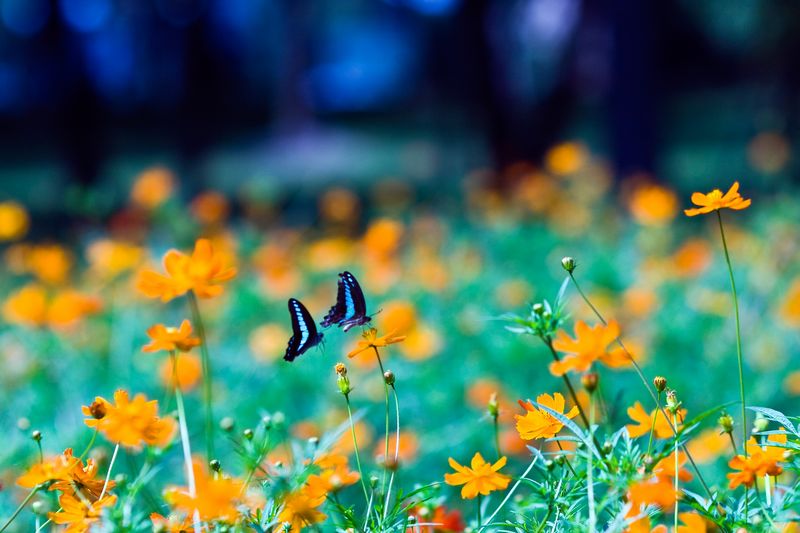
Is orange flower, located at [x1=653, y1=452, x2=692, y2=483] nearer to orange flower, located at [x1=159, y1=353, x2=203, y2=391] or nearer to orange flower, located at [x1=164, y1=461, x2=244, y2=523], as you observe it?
orange flower, located at [x1=164, y1=461, x2=244, y2=523]

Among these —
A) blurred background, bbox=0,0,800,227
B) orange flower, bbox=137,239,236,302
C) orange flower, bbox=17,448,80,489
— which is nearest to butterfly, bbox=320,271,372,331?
orange flower, bbox=137,239,236,302

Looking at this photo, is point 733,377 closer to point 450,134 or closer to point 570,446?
point 570,446

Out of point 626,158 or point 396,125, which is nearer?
point 626,158

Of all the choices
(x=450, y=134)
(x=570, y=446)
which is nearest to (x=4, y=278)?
(x=570, y=446)

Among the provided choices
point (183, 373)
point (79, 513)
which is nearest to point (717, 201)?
point (79, 513)

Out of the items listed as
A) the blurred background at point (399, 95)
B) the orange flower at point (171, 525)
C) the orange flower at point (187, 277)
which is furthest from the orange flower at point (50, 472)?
the blurred background at point (399, 95)

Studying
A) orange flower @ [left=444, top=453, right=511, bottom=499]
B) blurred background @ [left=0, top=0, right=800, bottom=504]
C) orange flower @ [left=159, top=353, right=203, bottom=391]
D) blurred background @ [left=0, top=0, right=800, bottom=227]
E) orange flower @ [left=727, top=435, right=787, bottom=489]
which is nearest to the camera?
orange flower @ [left=727, top=435, right=787, bottom=489]
